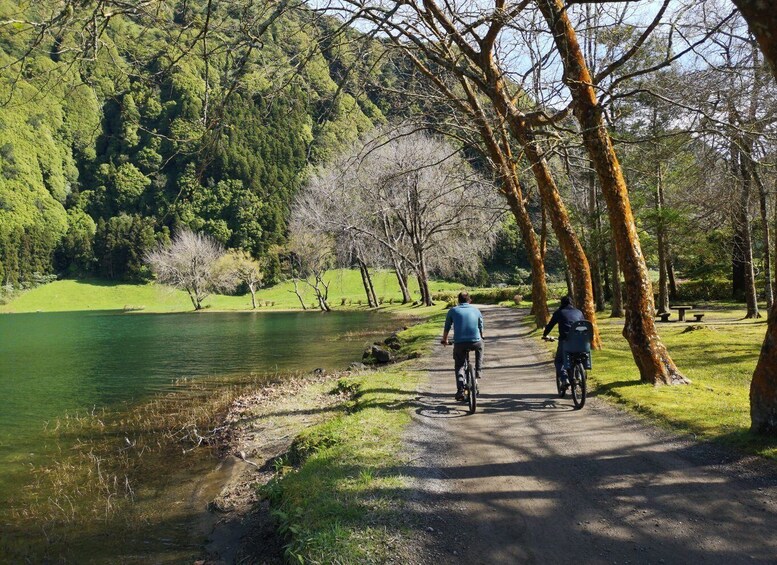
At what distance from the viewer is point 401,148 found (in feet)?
128

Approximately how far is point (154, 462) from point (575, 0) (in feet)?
33.7

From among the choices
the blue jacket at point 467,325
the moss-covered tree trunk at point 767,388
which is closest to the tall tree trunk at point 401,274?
the blue jacket at point 467,325

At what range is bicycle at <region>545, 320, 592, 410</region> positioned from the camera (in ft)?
29.5

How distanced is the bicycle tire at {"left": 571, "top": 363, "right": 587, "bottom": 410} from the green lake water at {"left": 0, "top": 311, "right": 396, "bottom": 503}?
9459 mm

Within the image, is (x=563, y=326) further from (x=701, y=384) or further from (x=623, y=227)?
(x=701, y=384)

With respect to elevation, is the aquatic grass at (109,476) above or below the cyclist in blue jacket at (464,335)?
below

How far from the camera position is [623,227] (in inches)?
406

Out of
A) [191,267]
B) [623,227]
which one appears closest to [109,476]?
[623,227]

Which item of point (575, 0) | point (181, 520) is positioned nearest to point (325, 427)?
point (181, 520)

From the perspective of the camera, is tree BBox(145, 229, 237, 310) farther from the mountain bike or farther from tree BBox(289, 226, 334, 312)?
the mountain bike

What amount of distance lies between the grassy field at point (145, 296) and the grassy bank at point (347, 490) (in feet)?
240

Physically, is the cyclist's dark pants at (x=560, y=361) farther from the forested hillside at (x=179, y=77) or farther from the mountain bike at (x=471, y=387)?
the forested hillside at (x=179, y=77)

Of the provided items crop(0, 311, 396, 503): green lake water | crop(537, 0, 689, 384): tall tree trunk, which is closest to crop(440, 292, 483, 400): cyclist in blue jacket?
crop(537, 0, 689, 384): tall tree trunk

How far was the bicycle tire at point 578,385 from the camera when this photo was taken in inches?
350
